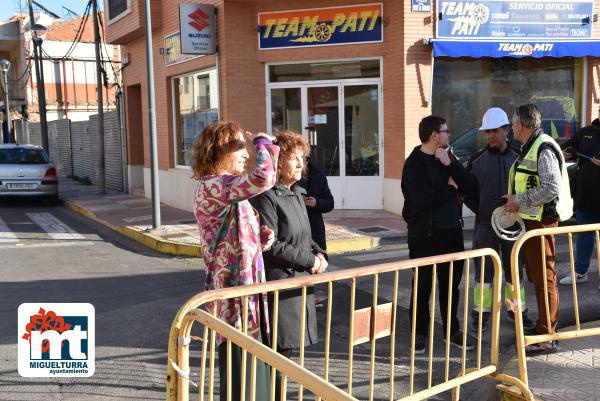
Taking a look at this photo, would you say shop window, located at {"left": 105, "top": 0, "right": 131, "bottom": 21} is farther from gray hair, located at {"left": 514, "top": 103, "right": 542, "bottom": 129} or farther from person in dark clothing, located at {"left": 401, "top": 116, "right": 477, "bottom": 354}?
gray hair, located at {"left": 514, "top": 103, "right": 542, "bottom": 129}

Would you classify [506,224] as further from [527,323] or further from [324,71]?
[324,71]

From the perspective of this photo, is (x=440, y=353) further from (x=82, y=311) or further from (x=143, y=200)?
(x=143, y=200)

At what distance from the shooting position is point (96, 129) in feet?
64.2

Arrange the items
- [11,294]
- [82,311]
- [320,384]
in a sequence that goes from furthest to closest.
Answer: [11,294], [82,311], [320,384]

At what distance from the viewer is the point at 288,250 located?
3.44 metres

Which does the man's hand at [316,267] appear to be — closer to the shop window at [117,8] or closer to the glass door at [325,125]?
the glass door at [325,125]

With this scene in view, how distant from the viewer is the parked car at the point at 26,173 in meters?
14.9

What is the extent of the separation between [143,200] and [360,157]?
6.52 meters

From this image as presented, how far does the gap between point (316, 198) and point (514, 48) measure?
7.30m

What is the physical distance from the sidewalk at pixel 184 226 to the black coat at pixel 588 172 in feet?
10.9

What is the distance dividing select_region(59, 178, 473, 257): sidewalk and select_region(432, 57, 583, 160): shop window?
6.28 ft

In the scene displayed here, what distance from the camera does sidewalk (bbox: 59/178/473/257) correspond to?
→ 925cm

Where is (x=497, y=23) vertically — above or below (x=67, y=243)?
above

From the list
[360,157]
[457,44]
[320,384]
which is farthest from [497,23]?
[320,384]
